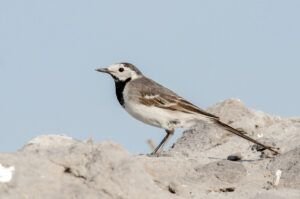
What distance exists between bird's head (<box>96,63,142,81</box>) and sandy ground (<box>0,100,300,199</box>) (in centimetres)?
165

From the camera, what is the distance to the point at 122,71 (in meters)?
15.8

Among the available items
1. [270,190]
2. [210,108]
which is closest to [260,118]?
[210,108]

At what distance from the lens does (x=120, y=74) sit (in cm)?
1573

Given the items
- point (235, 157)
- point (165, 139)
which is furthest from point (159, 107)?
point (235, 157)

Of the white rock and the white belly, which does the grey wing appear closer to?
the white belly

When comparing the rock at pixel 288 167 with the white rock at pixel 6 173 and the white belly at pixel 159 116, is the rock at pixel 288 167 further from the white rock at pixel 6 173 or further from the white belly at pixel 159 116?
the white rock at pixel 6 173

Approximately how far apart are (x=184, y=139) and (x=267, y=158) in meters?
2.59

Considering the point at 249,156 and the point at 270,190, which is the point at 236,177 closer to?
the point at 270,190

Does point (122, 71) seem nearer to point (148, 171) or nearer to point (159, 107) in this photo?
point (159, 107)

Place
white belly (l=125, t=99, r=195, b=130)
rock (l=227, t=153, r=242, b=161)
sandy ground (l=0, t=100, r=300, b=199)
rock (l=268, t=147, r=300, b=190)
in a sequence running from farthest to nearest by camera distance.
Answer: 1. white belly (l=125, t=99, r=195, b=130)
2. rock (l=227, t=153, r=242, b=161)
3. rock (l=268, t=147, r=300, b=190)
4. sandy ground (l=0, t=100, r=300, b=199)

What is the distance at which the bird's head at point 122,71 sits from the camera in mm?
15711

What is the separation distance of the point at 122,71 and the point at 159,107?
3.42ft

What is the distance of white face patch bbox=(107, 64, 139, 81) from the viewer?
15711 mm

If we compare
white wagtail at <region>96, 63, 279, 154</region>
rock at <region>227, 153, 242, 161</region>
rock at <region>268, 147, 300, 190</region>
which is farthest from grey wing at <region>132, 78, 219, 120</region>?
rock at <region>268, 147, 300, 190</region>
